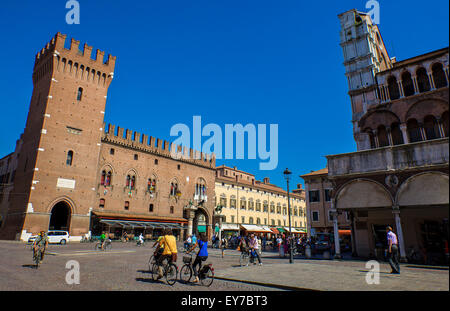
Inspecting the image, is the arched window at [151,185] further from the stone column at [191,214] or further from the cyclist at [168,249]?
the cyclist at [168,249]

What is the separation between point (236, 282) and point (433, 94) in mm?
10209

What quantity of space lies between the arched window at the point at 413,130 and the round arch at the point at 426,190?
11.3 meters

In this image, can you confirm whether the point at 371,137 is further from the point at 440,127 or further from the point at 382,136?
the point at 440,127

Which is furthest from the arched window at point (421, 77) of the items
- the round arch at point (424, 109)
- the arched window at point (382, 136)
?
the arched window at point (382, 136)

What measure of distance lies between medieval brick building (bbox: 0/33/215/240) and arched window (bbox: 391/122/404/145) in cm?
3127

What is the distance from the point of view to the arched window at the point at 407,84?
44.9ft

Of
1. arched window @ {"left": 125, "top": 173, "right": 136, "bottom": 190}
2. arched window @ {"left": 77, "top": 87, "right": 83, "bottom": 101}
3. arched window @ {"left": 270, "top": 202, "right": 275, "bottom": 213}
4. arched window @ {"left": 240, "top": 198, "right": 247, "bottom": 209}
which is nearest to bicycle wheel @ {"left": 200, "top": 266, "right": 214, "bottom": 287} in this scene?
arched window @ {"left": 125, "top": 173, "right": 136, "bottom": 190}

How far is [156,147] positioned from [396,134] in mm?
35061
